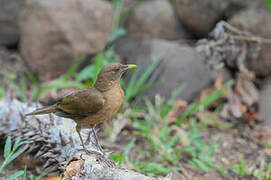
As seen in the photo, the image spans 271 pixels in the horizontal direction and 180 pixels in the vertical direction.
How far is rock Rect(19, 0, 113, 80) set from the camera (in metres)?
5.26

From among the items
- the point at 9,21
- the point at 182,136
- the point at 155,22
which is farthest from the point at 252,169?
the point at 9,21

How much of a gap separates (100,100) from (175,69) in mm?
2679

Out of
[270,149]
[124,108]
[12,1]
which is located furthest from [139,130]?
[12,1]

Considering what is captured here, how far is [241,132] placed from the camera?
4.30 m

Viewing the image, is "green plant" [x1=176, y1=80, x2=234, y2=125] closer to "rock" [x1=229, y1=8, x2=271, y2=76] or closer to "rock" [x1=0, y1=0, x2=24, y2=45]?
"rock" [x1=229, y1=8, x2=271, y2=76]

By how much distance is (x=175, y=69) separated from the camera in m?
4.91

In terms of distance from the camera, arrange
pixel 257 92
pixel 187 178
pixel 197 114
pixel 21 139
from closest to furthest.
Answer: pixel 21 139 → pixel 187 178 → pixel 197 114 → pixel 257 92

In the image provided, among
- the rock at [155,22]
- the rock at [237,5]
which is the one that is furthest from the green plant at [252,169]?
the rock at [155,22]

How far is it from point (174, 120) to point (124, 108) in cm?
62

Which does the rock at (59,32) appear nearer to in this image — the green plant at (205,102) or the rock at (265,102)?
the green plant at (205,102)

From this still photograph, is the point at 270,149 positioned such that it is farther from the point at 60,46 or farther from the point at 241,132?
the point at 60,46

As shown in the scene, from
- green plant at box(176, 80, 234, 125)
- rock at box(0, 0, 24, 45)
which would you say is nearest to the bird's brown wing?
green plant at box(176, 80, 234, 125)

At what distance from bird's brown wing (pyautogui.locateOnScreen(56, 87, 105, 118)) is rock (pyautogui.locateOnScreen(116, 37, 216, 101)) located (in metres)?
2.31

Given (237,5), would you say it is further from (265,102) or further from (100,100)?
(100,100)
